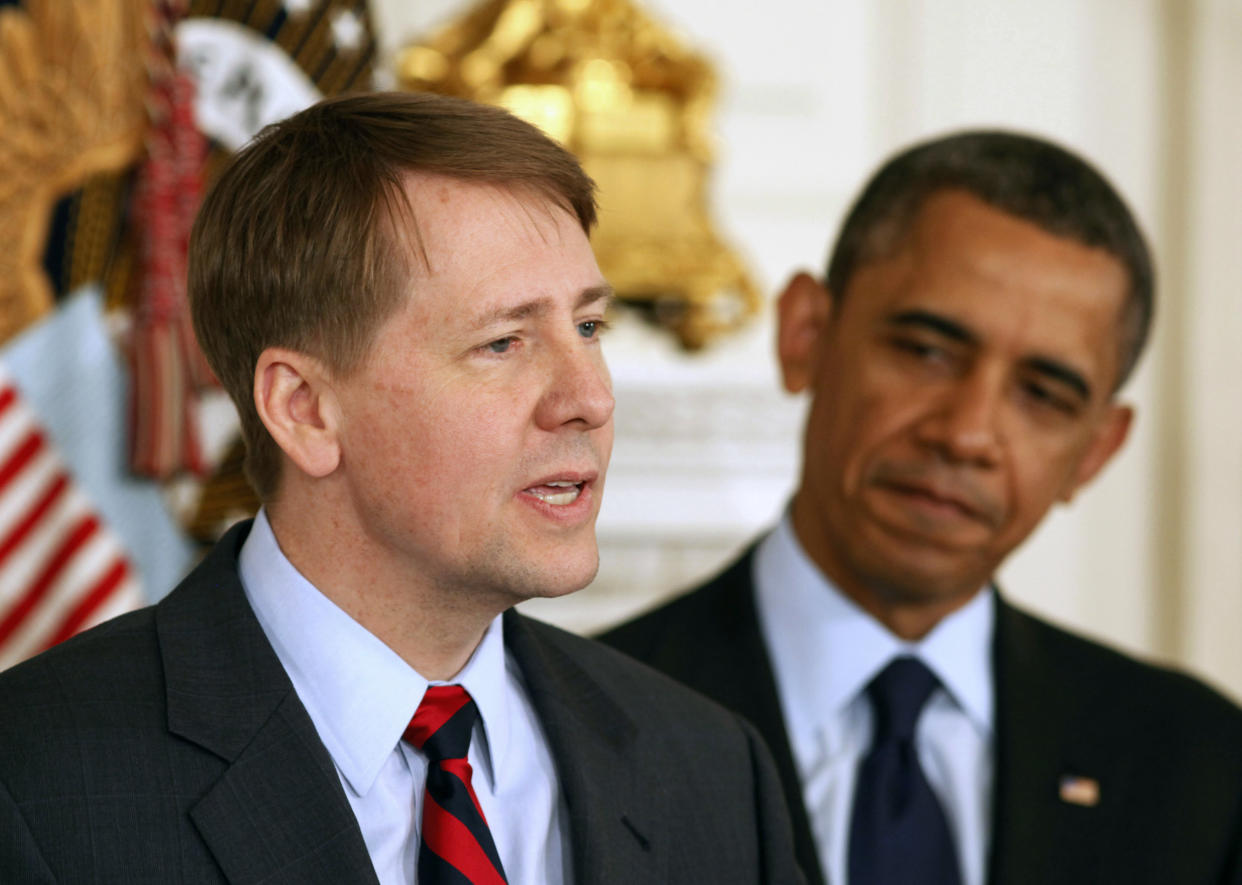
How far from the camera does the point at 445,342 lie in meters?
1.19

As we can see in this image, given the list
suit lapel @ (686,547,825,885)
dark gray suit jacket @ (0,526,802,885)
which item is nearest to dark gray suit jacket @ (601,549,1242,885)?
suit lapel @ (686,547,825,885)

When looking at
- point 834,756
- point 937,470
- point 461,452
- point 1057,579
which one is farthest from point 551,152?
point 1057,579

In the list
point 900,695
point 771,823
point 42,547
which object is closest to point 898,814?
point 900,695

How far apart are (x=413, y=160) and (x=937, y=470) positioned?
85 cm

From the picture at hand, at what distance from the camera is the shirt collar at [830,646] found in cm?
187

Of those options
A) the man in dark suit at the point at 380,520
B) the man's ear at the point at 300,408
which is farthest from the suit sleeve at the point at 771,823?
the man's ear at the point at 300,408

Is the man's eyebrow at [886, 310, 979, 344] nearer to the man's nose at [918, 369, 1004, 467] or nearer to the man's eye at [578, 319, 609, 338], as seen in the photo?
the man's nose at [918, 369, 1004, 467]

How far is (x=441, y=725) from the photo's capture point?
1.24 m

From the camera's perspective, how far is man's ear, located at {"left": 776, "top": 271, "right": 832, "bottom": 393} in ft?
6.81

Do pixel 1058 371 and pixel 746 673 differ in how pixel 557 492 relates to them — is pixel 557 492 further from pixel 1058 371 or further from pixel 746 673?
pixel 1058 371

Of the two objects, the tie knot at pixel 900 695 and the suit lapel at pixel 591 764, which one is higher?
the suit lapel at pixel 591 764

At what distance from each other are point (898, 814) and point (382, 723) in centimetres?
79

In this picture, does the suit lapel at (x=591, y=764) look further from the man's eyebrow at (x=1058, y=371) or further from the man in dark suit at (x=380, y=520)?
the man's eyebrow at (x=1058, y=371)

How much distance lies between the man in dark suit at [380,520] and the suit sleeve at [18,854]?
8 centimetres
